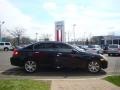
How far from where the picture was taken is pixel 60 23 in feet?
95.9

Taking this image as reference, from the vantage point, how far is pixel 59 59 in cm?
1587

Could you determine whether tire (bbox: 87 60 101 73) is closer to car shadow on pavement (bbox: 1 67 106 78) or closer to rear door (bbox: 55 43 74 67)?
car shadow on pavement (bbox: 1 67 106 78)

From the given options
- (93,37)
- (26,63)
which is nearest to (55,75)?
(26,63)

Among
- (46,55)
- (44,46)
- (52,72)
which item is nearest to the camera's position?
(46,55)

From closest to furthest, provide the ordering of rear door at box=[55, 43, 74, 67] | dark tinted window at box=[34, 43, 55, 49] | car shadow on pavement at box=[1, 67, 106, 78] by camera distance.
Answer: car shadow on pavement at box=[1, 67, 106, 78] < rear door at box=[55, 43, 74, 67] < dark tinted window at box=[34, 43, 55, 49]

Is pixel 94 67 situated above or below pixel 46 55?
below

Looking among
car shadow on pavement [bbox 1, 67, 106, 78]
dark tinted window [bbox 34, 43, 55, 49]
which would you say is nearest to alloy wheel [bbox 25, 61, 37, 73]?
car shadow on pavement [bbox 1, 67, 106, 78]

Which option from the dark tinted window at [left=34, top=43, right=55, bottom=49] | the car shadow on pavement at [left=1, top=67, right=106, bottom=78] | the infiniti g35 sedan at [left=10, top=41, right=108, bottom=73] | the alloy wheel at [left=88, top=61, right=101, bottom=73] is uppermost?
the dark tinted window at [left=34, top=43, right=55, bottom=49]

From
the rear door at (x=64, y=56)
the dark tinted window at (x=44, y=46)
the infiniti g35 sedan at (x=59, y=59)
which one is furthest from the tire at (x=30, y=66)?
the rear door at (x=64, y=56)

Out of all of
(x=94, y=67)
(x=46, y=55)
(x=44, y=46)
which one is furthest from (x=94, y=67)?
(x=44, y=46)

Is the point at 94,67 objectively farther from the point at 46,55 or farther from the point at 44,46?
the point at 44,46

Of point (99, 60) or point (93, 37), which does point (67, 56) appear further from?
point (93, 37)

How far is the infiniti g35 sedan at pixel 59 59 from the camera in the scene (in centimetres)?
1586

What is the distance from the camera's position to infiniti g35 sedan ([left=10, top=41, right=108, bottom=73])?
15.9 m
